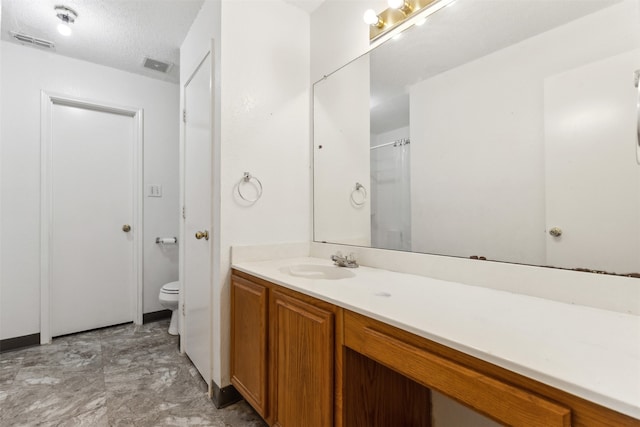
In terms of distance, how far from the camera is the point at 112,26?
2115 millimetres

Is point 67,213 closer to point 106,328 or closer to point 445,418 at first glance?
point 106,328

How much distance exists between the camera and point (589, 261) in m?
0.91

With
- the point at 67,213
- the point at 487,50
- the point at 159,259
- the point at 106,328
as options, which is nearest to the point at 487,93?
the point at 487,50

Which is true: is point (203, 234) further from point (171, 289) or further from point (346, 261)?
point (171, 289)

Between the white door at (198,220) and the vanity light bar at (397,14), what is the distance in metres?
0.98

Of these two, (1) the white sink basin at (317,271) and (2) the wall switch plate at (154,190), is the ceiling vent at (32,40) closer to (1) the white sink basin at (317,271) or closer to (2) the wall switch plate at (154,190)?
(2) the wall switch plate at (154,190)

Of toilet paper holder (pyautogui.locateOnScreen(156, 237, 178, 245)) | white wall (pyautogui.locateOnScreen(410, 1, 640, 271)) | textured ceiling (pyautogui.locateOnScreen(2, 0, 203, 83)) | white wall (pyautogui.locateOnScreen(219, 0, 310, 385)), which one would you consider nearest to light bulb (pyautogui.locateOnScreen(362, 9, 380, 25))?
white wall (pyautogui.locateOnScreen(410, 1, 640, 271))

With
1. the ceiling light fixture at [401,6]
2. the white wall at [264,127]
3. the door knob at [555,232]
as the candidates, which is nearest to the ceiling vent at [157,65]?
the white wall at [264,127]

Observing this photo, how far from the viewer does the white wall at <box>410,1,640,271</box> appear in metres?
0.95

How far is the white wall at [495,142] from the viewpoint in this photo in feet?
3.12

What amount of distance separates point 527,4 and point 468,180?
0.65m

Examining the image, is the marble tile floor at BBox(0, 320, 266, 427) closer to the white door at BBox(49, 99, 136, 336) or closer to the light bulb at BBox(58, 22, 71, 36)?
the white door at BBox(49, 99, 136, 336)

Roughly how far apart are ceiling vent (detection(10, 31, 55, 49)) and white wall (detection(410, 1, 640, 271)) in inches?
112

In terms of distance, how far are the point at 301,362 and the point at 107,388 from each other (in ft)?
4.83
